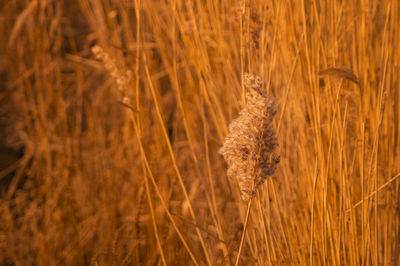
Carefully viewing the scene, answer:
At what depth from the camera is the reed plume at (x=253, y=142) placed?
452 mm

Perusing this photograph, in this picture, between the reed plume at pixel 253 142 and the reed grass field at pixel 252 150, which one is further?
the reed grass field at pixel 252 150

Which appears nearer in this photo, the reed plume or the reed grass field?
the reed plume

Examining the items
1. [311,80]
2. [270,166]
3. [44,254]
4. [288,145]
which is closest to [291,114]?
[288,145]

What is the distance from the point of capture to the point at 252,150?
1.49ft

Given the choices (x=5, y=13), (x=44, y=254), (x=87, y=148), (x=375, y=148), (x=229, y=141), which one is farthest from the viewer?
(x=5, y=13)

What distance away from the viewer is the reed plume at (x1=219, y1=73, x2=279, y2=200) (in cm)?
45

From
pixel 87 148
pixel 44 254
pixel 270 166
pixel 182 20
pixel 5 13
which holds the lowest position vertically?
pixel 44 254

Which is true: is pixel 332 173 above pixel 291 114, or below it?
below

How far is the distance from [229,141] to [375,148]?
0.99 feet

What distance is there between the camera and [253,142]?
450 mm

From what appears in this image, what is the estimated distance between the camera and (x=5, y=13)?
186 centimetres

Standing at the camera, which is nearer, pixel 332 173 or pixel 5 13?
pixel 332 173

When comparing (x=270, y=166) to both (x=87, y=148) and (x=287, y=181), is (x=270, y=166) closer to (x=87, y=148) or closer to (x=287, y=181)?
(x=287, y=181)

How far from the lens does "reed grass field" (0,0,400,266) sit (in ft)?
2.11
